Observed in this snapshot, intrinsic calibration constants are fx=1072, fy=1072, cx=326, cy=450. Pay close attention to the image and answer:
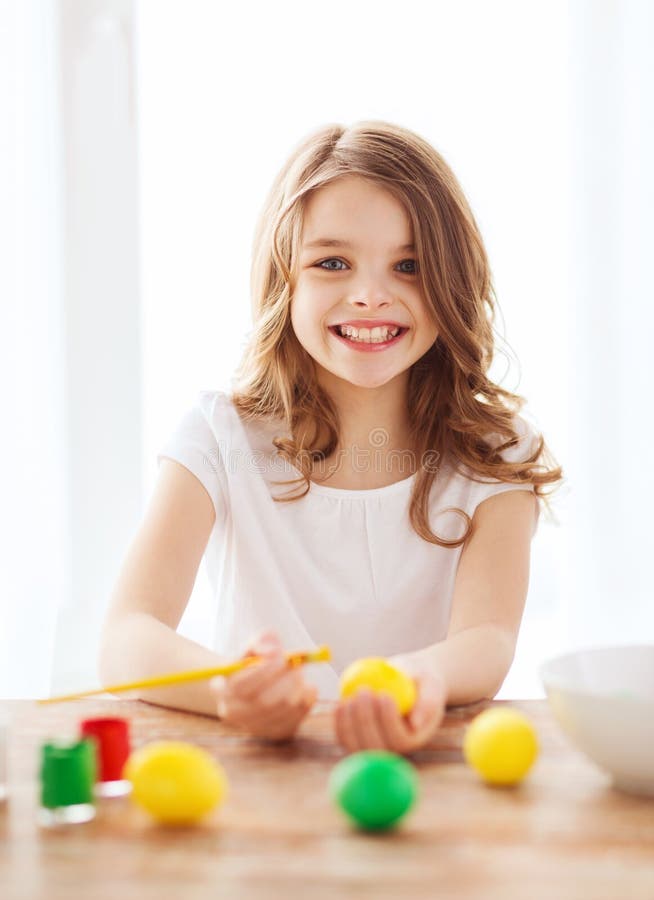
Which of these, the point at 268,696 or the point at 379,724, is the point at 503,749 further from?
the point at 268,696

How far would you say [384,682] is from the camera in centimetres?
92

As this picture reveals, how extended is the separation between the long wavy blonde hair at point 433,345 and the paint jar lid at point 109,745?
795 mm

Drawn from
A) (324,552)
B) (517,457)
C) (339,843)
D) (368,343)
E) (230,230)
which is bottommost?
(339,843)

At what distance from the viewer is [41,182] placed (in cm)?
249

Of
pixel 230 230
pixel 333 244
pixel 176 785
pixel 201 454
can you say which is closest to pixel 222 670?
pixel 176 785

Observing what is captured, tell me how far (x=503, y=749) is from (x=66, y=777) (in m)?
0.33

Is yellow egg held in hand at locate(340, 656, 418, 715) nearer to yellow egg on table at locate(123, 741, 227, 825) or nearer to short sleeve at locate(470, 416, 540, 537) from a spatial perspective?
yellow egg on table at locate(123, 741, 227, 825)

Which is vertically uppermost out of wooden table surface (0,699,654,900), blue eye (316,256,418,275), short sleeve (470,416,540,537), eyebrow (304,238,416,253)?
eyebrow (304,238,416,253)

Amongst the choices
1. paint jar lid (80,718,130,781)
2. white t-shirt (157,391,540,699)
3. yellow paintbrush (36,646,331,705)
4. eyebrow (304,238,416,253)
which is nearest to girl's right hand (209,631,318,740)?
yellow paintbrush (36,646,331,705)

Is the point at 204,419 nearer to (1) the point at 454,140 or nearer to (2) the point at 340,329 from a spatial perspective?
(2) the point at 340,329

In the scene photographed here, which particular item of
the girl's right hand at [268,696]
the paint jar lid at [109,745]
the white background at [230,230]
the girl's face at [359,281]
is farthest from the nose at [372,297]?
the white background at [230,230]

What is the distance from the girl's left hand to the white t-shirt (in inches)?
26.0

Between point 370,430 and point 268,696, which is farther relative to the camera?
point 370,430

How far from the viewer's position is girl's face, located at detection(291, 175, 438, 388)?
4.94 ft
